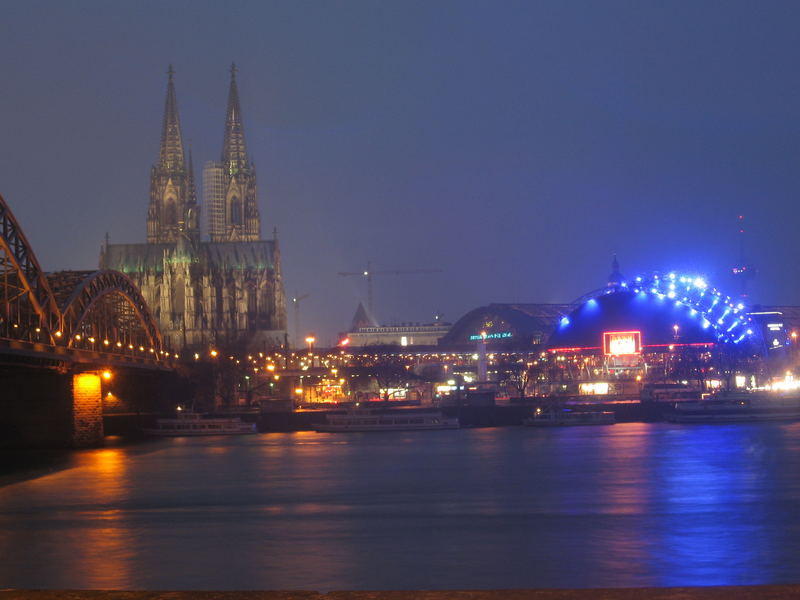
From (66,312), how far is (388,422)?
3301 centimetres

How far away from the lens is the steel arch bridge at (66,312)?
241 ft

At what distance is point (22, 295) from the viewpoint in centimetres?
7594

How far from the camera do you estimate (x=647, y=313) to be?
162m

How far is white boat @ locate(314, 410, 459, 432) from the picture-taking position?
101 metres

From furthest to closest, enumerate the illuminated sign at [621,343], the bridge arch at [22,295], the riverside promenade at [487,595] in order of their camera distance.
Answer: the illuminated sign at [621,343], the bridge arch at [22,295], the riverside promenade at [487,595]

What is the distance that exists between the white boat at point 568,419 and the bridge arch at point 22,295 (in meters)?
43.1

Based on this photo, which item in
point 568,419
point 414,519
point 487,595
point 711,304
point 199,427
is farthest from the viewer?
point 711,304

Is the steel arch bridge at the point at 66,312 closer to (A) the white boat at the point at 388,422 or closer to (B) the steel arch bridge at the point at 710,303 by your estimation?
(A) the white boat at the point at 388,422

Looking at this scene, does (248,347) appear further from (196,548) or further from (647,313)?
(196,548)

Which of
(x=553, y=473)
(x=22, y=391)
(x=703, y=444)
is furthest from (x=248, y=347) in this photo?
(x=553, y=473)

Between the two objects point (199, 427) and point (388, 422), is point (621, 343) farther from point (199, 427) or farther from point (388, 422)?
point (199, 427)

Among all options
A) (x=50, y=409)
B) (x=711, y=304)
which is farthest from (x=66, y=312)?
(x=711, y=304)

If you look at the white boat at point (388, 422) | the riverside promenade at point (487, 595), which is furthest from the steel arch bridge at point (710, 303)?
the riverside promenade at point (487, 595)

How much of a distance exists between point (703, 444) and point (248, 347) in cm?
10159
